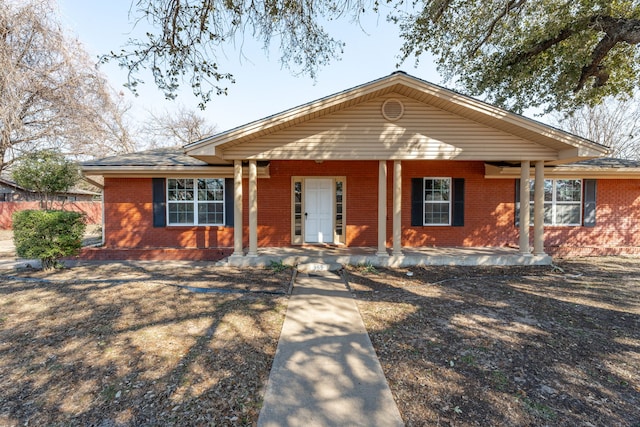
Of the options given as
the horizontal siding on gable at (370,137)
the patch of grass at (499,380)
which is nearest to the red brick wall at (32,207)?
the horizontal siding on gable at (370,137)

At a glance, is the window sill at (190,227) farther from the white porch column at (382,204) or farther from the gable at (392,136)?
the white porch column at (382,204)

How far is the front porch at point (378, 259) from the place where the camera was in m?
8.31

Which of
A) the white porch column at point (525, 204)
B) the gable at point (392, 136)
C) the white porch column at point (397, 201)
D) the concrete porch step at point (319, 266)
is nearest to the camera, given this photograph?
the gable at point (392, 136)

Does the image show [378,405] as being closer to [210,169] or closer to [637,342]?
[637,342]

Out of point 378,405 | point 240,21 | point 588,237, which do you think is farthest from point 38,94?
point 588,237

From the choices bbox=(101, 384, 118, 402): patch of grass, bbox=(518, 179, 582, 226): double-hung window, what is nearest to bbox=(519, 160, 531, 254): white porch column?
bbox=(518, 179, 582, 226): double-hung window

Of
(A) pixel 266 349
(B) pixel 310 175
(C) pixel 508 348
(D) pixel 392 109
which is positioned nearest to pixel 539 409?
(C) pixel 508 348

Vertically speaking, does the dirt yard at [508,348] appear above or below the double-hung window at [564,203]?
below

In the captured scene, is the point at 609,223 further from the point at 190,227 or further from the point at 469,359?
the point at 190,227

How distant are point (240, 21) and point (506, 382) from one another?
7031mm

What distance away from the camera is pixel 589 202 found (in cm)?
1034

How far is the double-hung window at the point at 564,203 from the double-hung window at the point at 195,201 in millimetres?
10644

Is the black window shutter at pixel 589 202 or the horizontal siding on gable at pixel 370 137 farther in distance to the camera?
the black window shutter at pixel 589 202

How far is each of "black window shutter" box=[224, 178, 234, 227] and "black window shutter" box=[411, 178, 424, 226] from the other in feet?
19.8
